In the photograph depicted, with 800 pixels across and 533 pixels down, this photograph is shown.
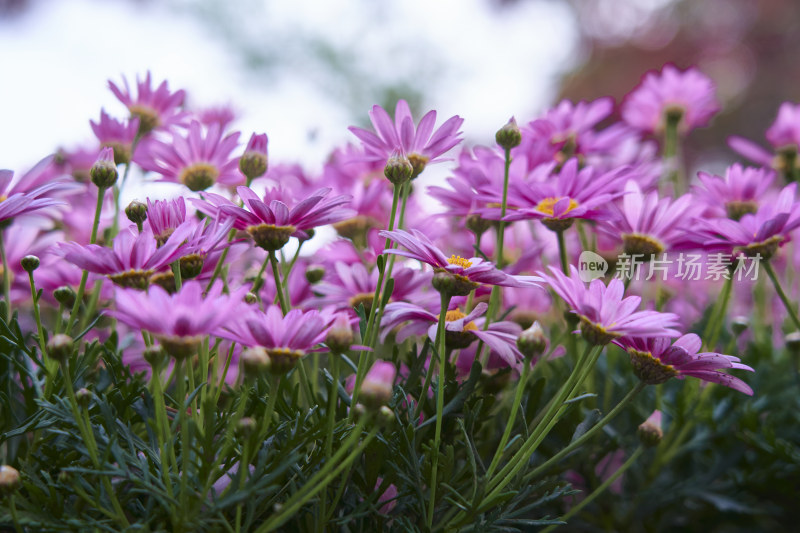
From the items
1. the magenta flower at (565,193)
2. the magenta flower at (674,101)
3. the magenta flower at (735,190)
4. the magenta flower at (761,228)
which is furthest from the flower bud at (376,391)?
the magenta flower at (674,101)

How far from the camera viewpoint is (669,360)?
461mm

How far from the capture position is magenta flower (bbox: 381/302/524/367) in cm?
47

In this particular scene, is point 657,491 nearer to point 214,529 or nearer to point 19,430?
point 214,529

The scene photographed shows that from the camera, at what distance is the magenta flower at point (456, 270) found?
436 mm

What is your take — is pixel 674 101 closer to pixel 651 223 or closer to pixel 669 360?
pixel 651 223

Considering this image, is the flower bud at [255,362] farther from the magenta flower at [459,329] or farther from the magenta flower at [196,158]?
the magenta flower at [196,158]

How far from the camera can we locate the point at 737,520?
76 centimetres

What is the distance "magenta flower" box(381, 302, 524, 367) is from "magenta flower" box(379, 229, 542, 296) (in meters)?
0.04

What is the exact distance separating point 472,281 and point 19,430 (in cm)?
32

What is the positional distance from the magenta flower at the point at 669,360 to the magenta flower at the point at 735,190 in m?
0.25

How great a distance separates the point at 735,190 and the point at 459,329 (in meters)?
0.39

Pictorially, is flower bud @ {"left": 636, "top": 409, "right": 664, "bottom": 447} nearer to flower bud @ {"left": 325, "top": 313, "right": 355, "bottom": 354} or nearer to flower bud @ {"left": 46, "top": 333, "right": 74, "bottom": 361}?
flower bud @ {"left": 325, "top": 313, "right": 355, "bottom": 354}

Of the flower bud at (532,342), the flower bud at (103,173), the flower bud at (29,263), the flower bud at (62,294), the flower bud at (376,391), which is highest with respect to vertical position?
the flower bud at (103,173)

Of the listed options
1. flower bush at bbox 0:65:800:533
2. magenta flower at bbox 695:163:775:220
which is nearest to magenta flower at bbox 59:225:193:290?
flower bush at bbox 0:65:800:533
